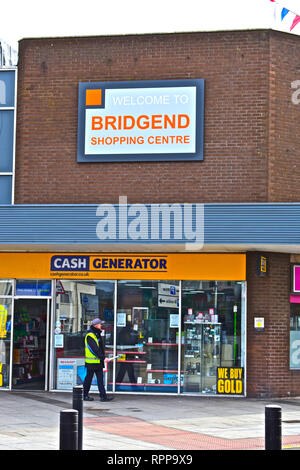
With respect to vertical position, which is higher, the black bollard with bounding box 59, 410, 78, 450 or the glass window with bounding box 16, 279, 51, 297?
the glass window with bounding box 16, 279, 51, 297

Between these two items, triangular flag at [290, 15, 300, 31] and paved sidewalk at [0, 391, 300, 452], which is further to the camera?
triangular flag at [290, 15, 300, 31]

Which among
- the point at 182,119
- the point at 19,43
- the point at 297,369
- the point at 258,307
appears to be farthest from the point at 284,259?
the point at 19,43

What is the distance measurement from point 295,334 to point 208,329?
1978mm

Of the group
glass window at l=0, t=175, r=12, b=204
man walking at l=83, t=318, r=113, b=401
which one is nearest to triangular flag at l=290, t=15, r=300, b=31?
glass window at l=0, t=175, r=12, b=204

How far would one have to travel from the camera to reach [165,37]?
1731cm

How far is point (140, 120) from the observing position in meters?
17.1

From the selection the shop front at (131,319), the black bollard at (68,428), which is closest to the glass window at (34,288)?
the shop front at (131,319)

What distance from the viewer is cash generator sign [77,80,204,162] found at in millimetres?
16938

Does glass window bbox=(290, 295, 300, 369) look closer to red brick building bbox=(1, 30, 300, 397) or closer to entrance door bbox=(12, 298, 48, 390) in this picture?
red brick building bbox=(1, 30, 300, 397)

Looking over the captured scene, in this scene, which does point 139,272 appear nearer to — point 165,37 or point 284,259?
point 284,259

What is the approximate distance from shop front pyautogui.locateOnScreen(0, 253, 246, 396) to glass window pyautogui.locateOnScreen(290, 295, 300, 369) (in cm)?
112

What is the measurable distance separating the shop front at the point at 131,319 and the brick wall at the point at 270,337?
216 millimetres

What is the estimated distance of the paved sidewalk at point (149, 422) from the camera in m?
10.2

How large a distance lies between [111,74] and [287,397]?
8453mm
